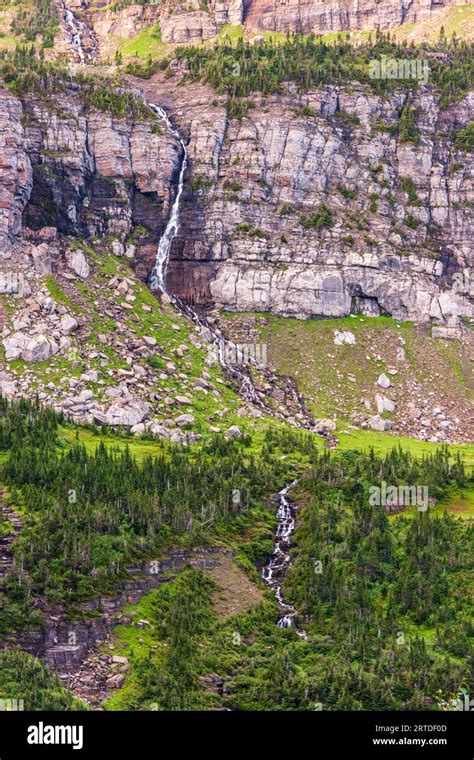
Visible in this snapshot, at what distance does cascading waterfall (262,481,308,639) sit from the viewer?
4688 inches

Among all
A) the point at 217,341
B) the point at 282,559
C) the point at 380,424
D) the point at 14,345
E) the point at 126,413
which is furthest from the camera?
the point at 217,341

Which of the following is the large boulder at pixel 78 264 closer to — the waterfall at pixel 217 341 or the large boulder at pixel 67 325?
the waterfall at pixel 217 341

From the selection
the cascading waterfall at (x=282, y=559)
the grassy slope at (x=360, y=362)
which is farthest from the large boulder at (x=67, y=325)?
the cascading waterfall at (x=282, y=559)

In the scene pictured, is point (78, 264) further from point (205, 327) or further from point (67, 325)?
point (205, 327)

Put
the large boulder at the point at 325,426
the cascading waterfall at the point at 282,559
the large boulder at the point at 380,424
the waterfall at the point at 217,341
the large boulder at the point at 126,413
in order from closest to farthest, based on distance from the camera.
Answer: the cascading waterfall at the point at 282,559 → the large boulder at the point at 126,413 → the large boulder at the point at 325,426 → the large boulder at the point at 380,424 → the waterfall at the point at 217,341

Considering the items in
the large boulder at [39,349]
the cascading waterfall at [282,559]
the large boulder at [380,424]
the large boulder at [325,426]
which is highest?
the large boulder at [39,349]

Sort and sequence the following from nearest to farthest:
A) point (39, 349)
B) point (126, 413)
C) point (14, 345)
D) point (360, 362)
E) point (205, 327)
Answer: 1. point (126, 413)
2. point (39, 349)
3. point (14, 345)
4. point (360, 362)
5. point (205, 327)

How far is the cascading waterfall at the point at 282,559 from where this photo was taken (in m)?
119

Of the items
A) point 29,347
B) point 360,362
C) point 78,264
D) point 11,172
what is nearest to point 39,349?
point 29,347

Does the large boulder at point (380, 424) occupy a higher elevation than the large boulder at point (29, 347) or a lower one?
lower

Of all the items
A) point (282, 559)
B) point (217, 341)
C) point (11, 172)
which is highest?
point (11, 172)

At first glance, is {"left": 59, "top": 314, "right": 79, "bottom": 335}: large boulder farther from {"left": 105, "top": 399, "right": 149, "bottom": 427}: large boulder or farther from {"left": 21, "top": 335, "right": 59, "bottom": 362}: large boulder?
{"left": 105, "top": 399, "right": 149, "bottom": 427}: large boulder

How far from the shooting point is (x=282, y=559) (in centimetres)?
13112

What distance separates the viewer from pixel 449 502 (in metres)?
141
